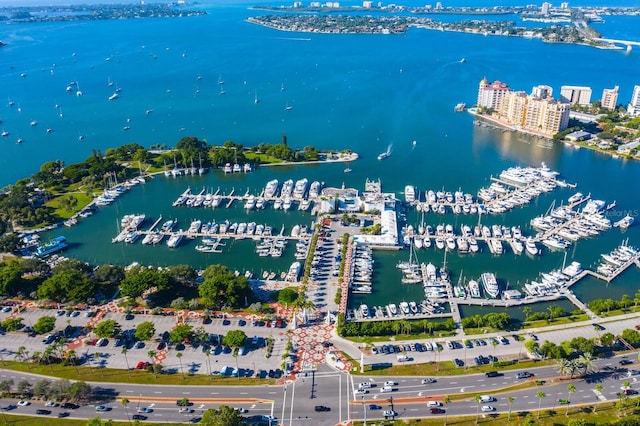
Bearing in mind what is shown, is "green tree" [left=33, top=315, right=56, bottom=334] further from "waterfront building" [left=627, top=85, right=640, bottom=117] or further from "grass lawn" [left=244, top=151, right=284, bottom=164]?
"waterfront building" [left=627, top=85, right=640, bottom=117]

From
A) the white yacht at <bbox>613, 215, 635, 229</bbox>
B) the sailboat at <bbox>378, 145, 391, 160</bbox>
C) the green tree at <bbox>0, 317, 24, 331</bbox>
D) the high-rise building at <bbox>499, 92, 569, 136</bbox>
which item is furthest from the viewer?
the high-rise building at <bbox>499, 92, 569, 136</bbox>

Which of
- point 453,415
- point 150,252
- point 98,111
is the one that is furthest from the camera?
point 98,111

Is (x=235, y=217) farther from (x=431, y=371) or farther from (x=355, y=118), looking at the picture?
(x=355, y=118)

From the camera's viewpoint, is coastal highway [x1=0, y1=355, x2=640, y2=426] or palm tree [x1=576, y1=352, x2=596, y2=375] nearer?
coastal highway [x1=0, y1=355, x2=640, y2=426]

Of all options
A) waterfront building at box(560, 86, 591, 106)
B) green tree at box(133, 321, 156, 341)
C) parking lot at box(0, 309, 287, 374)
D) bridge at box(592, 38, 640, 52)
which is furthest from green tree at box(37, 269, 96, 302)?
bridge at box(592, 38, 640, 52)

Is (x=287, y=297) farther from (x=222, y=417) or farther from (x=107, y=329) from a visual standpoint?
(x=107, y=329)

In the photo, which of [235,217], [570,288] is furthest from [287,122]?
[570,288]

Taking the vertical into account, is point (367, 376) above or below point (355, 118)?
below
